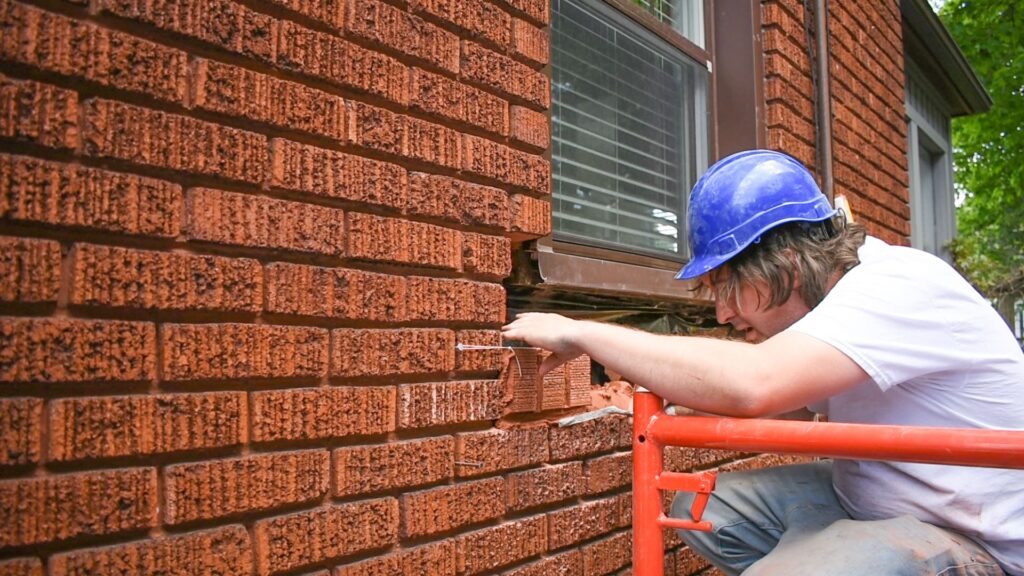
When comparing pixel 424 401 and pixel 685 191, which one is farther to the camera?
pixel 685 191

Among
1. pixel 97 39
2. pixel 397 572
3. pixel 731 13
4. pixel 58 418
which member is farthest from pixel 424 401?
pixel 731 13

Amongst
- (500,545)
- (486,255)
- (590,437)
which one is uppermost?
(486,255)

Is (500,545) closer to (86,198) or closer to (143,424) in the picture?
(143,424)

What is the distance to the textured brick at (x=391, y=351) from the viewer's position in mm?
1847

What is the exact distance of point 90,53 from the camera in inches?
57.0

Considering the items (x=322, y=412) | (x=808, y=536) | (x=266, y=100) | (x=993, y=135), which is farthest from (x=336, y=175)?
(x=993, y=135)

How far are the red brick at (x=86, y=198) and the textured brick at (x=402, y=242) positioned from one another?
17.0 inches

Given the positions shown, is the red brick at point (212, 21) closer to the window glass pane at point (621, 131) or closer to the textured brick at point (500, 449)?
the textured brick at point (500, 449)

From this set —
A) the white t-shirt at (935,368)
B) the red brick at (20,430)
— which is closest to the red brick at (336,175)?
the red brick at (20,430)

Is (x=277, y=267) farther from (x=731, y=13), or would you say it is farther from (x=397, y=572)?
(x=731, y=13)

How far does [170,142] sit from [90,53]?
0.19 m

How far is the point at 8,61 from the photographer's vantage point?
136 centimetres

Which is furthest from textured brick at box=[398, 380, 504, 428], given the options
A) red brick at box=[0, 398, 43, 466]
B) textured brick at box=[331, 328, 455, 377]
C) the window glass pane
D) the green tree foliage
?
the green tree foliage

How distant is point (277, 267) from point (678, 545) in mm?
1925
